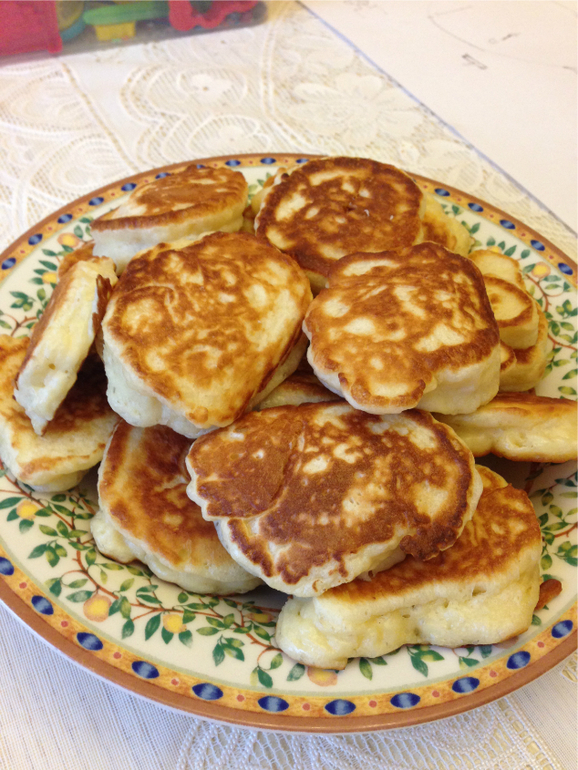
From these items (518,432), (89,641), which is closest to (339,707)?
(89,641)

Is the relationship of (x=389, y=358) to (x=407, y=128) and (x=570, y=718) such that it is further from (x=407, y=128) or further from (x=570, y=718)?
(x=407, y=128)

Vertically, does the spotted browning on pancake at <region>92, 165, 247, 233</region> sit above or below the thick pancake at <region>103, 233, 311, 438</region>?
above

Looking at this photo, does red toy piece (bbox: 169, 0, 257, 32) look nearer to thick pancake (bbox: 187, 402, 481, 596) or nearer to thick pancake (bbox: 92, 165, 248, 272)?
thick pancake (bbox: 92, 165, 248, 272)

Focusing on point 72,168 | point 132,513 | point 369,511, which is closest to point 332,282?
point 369,511

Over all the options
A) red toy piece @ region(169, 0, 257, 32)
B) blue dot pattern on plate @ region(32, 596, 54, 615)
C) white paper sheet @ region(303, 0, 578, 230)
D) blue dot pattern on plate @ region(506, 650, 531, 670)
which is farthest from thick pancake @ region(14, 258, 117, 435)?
red toy piece @ region(169, 0, 257, 32)

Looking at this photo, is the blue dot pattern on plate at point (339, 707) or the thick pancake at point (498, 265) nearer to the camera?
the blue dot pattern on plate at point (339, 707)

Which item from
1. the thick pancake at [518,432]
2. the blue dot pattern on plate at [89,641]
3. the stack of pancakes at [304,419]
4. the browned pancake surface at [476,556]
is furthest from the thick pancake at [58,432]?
the thick pancake at [518,432]

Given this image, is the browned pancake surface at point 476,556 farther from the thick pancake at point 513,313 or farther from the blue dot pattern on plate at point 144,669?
the thick pancake at point 513,313
